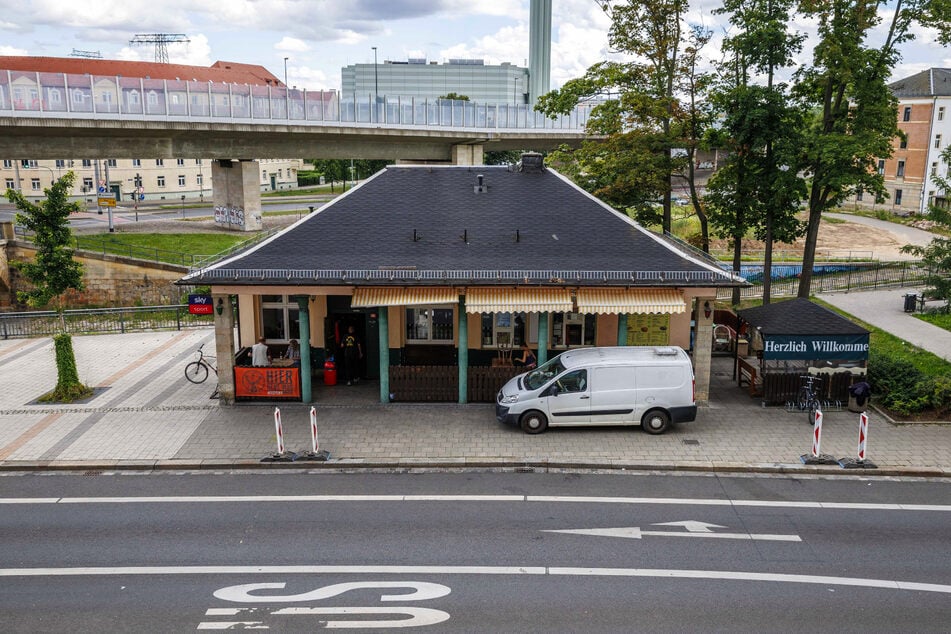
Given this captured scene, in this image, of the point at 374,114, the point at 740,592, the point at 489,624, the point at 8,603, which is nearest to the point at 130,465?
the point at 8,603

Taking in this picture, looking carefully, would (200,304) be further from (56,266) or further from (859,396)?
(859,396)

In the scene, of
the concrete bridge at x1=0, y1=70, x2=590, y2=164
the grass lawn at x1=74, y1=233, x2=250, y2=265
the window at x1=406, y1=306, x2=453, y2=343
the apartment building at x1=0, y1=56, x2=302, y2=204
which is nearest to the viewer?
the window at x1=406, y1=306, x2=453, y2=343

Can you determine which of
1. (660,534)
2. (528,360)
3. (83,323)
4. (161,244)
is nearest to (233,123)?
(161,244)

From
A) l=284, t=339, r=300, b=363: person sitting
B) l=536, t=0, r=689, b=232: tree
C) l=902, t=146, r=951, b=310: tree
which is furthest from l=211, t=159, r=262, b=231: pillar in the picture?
l=902, t=146, r=951, b=310: tree

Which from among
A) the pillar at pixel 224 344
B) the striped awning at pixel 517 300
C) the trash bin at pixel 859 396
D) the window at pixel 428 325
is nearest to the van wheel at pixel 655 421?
the striped awning at pixel 517 300

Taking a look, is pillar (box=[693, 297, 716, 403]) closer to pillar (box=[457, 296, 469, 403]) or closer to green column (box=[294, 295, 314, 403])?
pillar (box=[457, 296, 469, 403])

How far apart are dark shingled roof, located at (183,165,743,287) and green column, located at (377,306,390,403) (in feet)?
3.36

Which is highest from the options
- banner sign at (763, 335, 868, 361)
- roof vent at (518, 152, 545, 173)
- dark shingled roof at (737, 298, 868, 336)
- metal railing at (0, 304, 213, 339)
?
roof vent at (518, 152, 545, 173)

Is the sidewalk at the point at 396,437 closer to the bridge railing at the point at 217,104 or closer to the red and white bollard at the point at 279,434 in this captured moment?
the red and white bollard at the point at 279,434

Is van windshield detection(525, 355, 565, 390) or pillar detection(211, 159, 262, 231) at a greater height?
pillar detection(211, 159, 262, 231)

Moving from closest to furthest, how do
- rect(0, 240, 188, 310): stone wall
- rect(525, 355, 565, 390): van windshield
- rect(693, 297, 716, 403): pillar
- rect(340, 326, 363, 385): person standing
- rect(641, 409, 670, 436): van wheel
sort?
rect(641, 409, 670, 436): van wheel → rect(525, 355, 565, 390): van windshield → rect(693, 297, 716, 403): pillar → rect(340, 326, 363, 385): person standing → rect(0, 240, 188, 310): stone wall

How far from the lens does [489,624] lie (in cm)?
989

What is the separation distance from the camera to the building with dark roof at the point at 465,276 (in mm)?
18578

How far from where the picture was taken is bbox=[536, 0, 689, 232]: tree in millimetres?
27656
